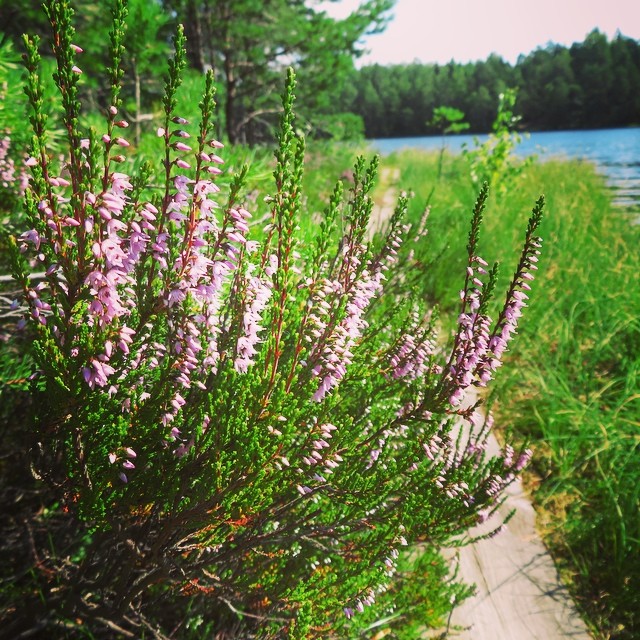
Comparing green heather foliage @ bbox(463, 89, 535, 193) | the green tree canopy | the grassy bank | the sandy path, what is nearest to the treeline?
the green tree canopy

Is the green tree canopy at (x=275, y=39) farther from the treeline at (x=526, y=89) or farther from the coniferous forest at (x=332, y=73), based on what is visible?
the treeline at (x=526, y=89)

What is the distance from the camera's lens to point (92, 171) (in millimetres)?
987

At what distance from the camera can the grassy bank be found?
8.41ft

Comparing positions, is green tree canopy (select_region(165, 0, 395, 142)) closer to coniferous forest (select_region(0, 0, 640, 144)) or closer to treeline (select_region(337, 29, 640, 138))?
coniferous forest (select_region(0, 0, 640, 144))

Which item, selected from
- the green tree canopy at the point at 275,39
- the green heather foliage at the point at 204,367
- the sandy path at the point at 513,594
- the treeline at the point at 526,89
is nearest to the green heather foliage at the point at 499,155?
the green tree canopy at the point at 275,39

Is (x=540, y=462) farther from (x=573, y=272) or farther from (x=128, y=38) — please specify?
(x=128, y=38)

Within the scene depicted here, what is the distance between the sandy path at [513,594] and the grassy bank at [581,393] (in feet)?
0.47

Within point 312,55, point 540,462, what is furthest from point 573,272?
point 312,55

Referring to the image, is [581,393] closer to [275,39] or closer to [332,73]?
[332,73]

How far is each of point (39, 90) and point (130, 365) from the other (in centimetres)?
70

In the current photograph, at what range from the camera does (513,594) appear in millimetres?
2324

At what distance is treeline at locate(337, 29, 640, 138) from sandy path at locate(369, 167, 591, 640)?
1477 inches

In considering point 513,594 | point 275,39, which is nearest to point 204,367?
point 513,594

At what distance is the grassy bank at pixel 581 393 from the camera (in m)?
2.56
